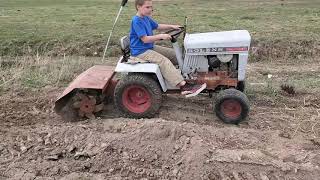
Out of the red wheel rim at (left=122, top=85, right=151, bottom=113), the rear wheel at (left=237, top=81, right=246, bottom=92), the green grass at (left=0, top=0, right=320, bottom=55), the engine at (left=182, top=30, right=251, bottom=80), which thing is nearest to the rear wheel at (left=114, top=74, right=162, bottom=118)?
the red wheel rim at (left=122, top=85, right=151, bottom=113)

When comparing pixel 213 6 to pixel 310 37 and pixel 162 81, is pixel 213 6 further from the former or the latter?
pixel 162 81

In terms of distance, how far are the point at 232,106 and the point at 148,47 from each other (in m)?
1.51

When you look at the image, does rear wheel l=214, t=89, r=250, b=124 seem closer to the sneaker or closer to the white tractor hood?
the sneaker

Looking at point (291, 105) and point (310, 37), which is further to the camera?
point (310, 37)

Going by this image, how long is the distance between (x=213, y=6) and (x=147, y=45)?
17.4 m

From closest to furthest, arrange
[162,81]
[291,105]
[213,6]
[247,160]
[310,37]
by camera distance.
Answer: [247,160] → [162,81] → [291,105] → [310,37] → [213,6]

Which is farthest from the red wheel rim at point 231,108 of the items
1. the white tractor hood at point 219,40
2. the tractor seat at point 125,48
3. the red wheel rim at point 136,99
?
the tractor seat at point 125,48

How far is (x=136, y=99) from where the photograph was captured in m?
7.41

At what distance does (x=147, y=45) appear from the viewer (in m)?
7.33

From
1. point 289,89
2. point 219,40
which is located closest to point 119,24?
point 289,89

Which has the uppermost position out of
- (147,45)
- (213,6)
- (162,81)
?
(147,45)

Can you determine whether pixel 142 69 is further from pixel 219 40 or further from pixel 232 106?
pixel 232 106

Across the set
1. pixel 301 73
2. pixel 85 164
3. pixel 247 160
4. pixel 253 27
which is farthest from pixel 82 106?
pixel 253 27

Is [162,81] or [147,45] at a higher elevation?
[147,45]
